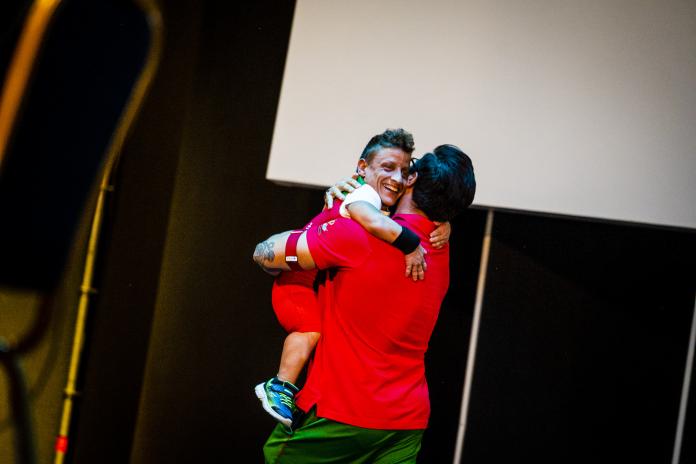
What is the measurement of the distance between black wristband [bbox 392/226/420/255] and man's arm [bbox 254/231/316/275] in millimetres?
255

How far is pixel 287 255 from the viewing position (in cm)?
206

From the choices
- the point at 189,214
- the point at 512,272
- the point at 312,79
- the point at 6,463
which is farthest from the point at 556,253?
the point at 6,463

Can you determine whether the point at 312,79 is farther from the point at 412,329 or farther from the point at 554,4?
the point at 412,329

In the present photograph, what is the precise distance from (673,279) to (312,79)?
62.5 inches

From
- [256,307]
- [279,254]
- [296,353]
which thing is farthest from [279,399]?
[256,307]

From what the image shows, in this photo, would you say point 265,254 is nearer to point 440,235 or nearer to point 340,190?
point 340,190

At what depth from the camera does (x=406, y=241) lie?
1.98 m

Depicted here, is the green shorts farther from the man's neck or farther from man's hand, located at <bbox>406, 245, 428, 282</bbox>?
the man's neck

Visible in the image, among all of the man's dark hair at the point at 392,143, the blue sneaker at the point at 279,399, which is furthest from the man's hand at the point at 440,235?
the blue sneaker at the point at 279,399

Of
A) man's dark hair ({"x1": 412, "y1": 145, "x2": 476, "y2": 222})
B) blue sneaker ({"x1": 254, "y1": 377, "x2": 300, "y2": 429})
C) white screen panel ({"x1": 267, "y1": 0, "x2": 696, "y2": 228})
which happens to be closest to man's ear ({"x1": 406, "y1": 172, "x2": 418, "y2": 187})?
man's dark hair ({"x1": 412, "y1": 145, "x2": 476, "y2": 222})

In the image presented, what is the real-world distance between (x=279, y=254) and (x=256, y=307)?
978mm

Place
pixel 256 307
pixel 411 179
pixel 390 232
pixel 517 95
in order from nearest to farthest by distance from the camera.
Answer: pixel 390 232
pixel 411 179
pixel 517 95
pixel 256 307

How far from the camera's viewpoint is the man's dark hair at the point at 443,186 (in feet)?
6.92

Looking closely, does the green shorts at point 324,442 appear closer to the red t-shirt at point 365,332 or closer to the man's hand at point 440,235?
the red t-shirt at point 365,332
